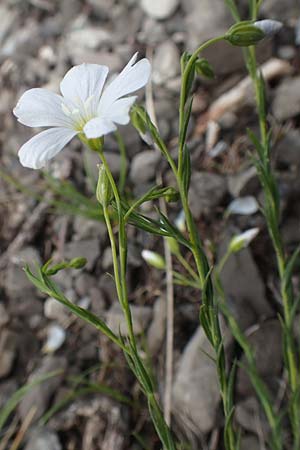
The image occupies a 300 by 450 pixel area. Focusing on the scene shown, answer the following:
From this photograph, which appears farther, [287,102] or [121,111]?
[287,102]

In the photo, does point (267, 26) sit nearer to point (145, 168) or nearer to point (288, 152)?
point (288, 152)

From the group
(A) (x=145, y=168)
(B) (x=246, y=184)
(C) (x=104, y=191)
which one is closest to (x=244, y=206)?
(B) (x=246, y=184)

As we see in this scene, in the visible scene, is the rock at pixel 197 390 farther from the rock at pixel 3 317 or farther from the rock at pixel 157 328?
the rock at pixel 3 317

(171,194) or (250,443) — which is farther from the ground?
(171,194)

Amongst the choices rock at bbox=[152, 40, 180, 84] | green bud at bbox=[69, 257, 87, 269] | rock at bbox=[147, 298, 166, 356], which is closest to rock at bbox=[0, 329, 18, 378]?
rock at bbox=[147, 298, 166, 356]

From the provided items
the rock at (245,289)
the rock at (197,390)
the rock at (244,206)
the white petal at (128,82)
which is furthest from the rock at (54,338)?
the white petal at (128,82)

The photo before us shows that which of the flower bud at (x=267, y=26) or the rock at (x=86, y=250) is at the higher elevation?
the flower bud at (x=267, y=26)
